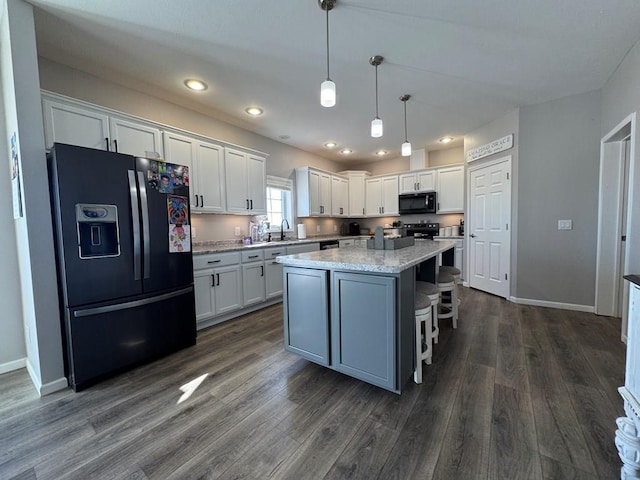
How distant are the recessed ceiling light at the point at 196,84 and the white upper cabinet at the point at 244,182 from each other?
2.50ft

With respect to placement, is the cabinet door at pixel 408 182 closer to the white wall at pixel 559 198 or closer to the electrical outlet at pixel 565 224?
the white wall at pixel 559 198

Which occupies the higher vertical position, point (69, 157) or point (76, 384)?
point (69, 157)

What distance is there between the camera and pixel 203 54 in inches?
91.7

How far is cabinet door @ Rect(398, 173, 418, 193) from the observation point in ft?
18.1

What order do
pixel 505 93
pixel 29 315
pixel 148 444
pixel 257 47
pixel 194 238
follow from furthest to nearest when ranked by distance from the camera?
pixel 194 238
pixel 505 93
pixel 257 47
pixel 29 315
pixel 148 444

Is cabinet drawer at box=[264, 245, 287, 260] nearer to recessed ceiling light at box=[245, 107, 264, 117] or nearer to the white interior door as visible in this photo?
recessed ceiling light at box=[245, 107, 264, 117]

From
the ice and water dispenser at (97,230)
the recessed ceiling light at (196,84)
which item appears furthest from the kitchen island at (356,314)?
the recessed ceiling light at (196,84)

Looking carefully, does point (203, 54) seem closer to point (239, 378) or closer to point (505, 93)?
point (239, 378)

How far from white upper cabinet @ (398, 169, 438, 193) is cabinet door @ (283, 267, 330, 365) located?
4197mm

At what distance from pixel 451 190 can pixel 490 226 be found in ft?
3.85

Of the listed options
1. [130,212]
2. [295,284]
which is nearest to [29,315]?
[130,212]

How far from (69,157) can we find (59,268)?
80 cm

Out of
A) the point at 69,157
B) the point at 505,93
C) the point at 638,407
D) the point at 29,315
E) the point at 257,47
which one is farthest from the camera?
the point at 505,93

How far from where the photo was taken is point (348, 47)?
226cm
